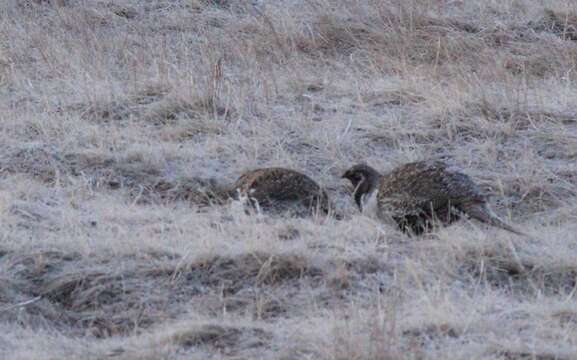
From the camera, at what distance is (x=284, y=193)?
6.30m

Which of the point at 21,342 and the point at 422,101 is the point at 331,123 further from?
the point at 21,342

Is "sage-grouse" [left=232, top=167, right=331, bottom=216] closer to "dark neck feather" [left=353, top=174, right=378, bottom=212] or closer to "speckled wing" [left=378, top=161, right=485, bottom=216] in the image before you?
"dark neck feather" [left=353, top=174, right=378, bottom=212]

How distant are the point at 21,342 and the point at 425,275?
1.88 metres

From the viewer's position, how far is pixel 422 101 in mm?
8008

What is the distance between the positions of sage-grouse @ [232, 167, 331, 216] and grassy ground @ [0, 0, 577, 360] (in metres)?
0.18

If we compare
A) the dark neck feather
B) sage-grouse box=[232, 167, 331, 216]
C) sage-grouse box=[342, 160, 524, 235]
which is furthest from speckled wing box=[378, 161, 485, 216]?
sage-grouse box=[232, 167, 331, 216]

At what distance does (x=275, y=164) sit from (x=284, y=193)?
0.80 m

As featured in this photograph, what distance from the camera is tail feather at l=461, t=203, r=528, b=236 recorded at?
576 centimetres

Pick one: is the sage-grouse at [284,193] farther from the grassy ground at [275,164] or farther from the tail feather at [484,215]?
the tail feather at [484,215]

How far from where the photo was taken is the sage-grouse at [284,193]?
6.28 metres

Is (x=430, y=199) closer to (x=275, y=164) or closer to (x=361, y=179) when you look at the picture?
(x=361, y=179)

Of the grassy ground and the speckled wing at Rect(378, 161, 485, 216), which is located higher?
the speckled wing at Rect(378, 161, 485, 216)

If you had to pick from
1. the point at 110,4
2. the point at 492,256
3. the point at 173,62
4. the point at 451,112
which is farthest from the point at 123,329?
the point at 110,4

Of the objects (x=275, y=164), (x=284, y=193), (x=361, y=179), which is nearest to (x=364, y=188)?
(x=361, y=179)
